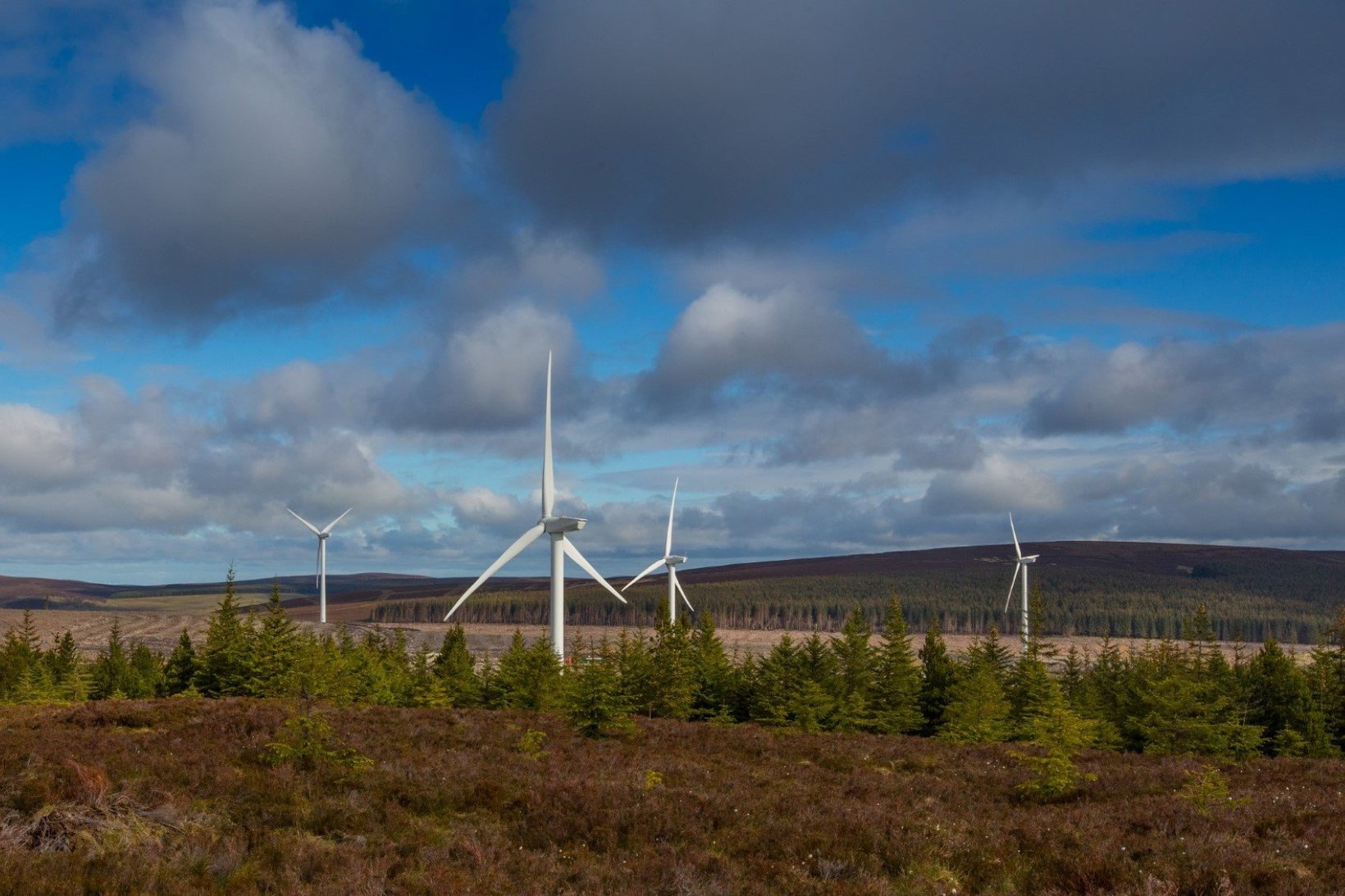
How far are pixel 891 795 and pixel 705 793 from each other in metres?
4.39

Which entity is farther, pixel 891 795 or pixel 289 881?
pixel 891 795

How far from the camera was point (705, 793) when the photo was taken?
2036 centimetres

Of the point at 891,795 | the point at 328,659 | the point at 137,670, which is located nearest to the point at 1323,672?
the point at 891,795

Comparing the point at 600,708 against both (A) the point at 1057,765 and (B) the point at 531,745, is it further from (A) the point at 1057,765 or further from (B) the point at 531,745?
(A) the point at 1057,765

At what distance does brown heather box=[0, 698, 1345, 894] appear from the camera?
530 inches

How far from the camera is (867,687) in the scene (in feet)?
170

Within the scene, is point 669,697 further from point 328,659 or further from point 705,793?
point 705,793

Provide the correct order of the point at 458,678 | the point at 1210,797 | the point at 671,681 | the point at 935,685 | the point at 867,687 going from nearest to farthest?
the point at 1210,797, the point at 671,681, the point at 867,687, the point at 935,685, the point at 458,678

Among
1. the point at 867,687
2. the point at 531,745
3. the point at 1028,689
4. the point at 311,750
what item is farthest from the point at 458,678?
the point at 311,750

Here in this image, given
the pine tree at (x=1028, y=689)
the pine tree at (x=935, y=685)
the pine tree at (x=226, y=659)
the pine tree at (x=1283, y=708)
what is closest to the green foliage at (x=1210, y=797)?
the pine tree at (x=1028, y=689)

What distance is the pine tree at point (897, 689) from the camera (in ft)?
166

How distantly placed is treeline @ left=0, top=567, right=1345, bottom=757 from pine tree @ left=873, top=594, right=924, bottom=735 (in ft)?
0.30

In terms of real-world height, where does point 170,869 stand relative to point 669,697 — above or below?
above

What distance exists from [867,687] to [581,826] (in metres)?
37.8
